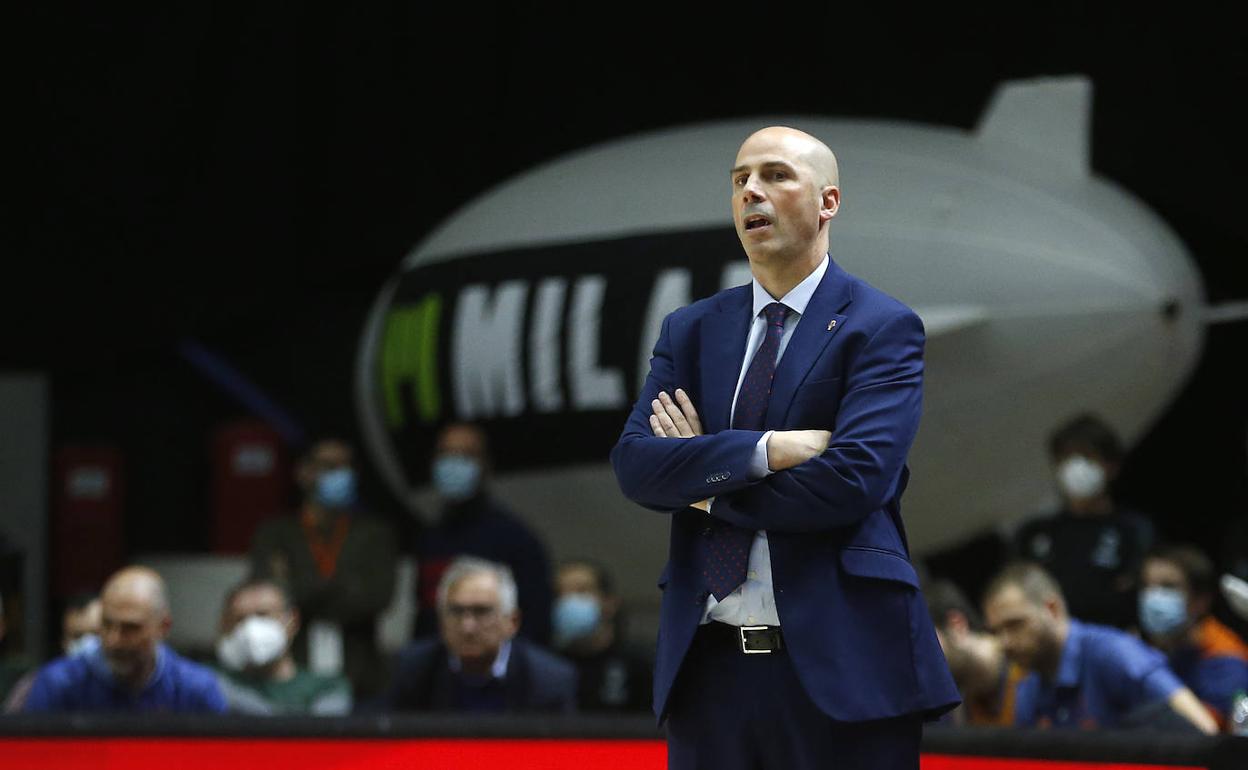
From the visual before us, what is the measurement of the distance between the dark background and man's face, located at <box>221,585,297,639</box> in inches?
162

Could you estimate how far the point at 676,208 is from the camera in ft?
26.8

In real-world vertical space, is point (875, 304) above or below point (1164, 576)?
above

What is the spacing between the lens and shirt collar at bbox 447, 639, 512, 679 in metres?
5.29

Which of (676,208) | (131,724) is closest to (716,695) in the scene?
(131,724)

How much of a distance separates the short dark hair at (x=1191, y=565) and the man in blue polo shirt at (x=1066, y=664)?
0.99 metres

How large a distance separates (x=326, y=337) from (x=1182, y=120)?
5113mm

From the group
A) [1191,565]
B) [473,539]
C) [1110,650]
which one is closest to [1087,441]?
[1191,565]

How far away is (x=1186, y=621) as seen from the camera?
5.78 meters

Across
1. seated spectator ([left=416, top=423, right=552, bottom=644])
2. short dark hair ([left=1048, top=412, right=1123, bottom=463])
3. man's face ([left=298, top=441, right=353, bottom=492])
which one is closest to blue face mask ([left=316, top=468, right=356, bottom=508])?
man's face ([left=298, top=441, right=353, bottom=492])

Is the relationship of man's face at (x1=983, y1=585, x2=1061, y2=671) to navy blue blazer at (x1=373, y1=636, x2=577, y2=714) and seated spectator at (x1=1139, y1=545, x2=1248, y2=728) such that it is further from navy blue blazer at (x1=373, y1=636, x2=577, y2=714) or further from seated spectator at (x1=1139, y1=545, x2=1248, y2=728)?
navy blue blazer at (x1=373, y1=636, x2=577, y2=714)

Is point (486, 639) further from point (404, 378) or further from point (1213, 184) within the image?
point (1213, 184)

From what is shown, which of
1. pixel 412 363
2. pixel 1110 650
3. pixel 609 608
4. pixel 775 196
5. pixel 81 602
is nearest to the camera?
pixel 775 196

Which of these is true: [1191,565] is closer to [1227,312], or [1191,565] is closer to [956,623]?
[956,623]

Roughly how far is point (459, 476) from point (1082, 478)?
2384 mm
